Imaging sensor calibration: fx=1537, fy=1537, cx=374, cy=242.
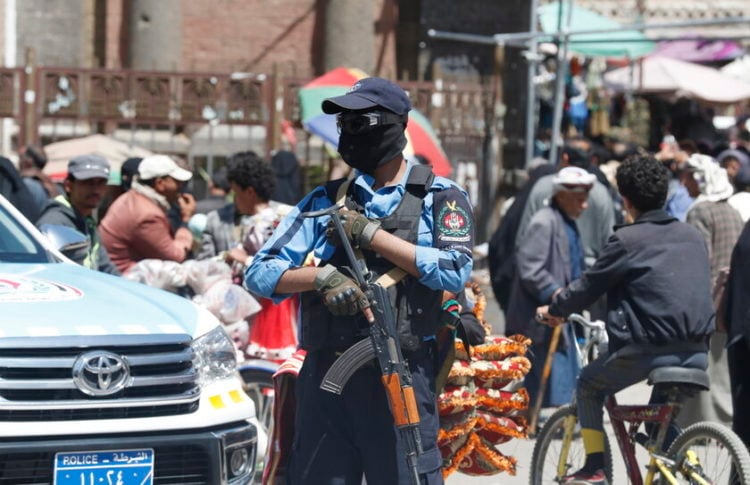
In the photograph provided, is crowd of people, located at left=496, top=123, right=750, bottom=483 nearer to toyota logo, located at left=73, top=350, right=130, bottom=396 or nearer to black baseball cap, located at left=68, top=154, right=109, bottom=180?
toyota logo, located at left=73, top=350, right=130, bottom=396

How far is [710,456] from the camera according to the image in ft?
20.9

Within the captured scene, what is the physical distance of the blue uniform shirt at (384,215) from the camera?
206 inches

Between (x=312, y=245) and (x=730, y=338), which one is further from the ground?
(x=312, y=245)

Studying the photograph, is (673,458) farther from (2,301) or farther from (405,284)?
(2,301)

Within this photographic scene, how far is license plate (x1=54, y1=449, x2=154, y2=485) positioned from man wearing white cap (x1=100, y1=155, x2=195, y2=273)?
374 centimetres

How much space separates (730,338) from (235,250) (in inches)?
114

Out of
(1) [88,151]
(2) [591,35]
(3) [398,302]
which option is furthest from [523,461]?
(2) [591,35]

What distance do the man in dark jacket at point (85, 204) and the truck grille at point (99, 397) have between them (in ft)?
9.03

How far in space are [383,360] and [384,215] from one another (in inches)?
20.8

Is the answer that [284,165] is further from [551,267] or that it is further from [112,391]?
[112,391]

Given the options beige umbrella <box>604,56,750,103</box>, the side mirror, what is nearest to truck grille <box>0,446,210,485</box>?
the side mirror

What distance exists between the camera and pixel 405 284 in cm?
528

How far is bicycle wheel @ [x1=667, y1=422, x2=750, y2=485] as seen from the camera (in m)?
6.20

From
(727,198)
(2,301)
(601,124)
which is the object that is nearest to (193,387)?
(2,301)
